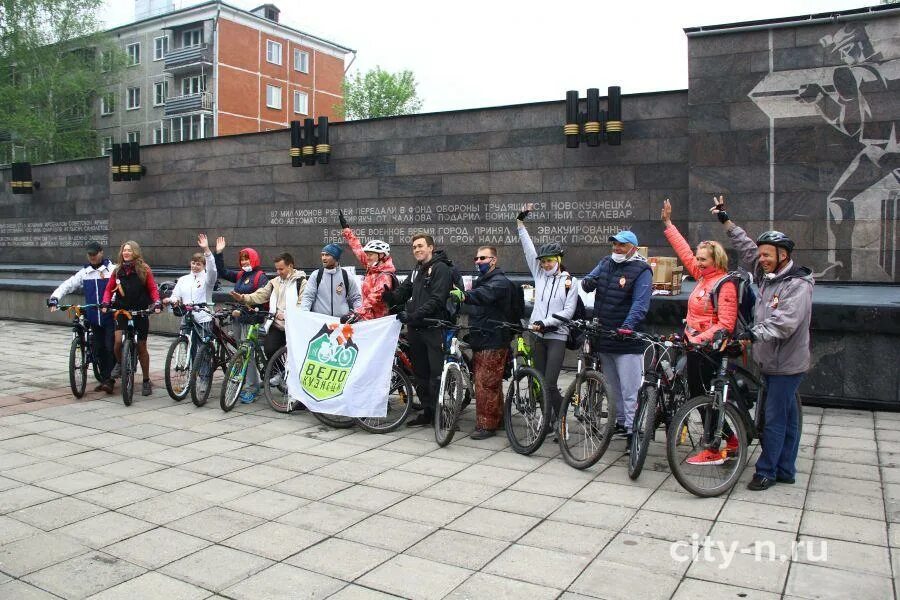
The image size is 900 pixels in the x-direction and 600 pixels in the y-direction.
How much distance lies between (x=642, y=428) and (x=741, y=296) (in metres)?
1.38

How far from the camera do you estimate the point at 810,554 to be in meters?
4.36

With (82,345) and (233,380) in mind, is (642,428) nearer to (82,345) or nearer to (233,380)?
(233,380)

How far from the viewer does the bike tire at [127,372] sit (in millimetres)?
8852

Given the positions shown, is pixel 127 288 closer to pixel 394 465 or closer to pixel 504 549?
pixel 394 465

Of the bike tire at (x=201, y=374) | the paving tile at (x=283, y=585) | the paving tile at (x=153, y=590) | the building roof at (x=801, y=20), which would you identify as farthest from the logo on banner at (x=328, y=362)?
the building roof at (x=801, y=20)

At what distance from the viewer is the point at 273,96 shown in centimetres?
5350

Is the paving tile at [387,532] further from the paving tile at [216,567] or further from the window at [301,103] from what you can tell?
the window at [301,103]

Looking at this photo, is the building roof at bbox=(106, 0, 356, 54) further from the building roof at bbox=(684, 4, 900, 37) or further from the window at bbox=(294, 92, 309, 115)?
the building roof at bbox=(684, 4, 900, 37)

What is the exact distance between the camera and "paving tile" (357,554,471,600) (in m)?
3.92

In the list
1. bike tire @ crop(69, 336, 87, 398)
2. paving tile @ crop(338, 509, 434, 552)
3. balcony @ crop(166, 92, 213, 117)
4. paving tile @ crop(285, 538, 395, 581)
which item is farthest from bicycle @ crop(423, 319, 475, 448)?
balcony @ crop(166, 92, 213, 117)

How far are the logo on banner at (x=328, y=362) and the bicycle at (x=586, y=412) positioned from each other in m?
2.33

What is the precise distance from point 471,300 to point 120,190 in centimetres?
1701

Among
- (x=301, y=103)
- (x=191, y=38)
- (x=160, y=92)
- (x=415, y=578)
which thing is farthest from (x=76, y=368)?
(x=301, y=103)

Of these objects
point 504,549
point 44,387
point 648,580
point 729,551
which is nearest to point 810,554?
point 729,551
